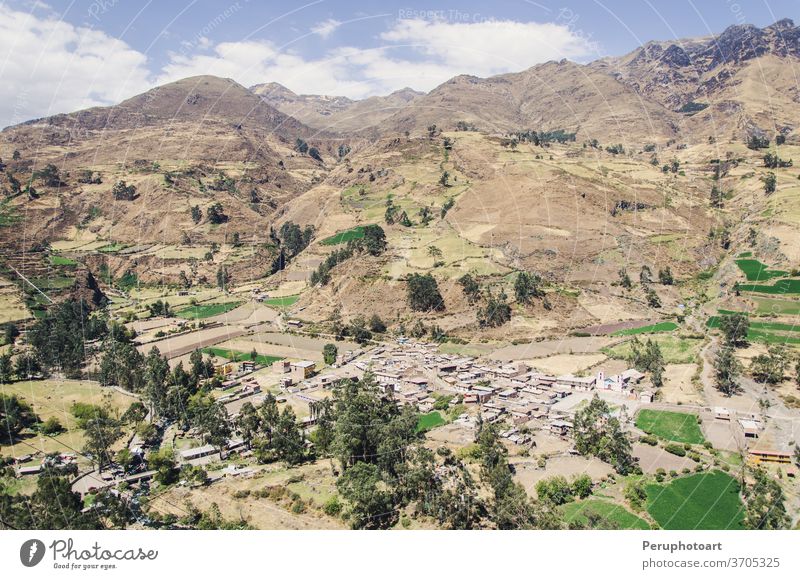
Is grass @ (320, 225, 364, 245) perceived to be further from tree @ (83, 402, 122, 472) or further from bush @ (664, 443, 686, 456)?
bush @ (664, 443, 686, 456)

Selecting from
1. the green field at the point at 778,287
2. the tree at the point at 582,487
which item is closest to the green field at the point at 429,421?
the tree at the point at 582,487

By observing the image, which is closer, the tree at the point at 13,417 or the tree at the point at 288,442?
the tree at the point at 288,442

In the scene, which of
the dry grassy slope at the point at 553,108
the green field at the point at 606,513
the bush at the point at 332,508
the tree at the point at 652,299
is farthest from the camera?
the dry grassy slope at the point at 553,108

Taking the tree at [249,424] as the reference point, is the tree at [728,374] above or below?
below

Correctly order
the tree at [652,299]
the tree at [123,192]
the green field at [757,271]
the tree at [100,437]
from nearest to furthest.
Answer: the tree at [100,437] < the green field at [757,271] < the tree at [652,299] < the tree at [123,192]

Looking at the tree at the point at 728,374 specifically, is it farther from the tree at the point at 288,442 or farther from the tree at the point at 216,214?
the tree at the point at 216,214

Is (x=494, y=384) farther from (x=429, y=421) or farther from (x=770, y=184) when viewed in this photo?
(x=770, y=184)
